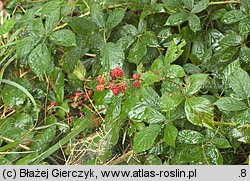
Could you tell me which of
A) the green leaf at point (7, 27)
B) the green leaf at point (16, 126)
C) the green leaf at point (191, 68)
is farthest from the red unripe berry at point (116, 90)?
the green leaf at point (7, 27)

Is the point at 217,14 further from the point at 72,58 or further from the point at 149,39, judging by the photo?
Result: the point at 72,58

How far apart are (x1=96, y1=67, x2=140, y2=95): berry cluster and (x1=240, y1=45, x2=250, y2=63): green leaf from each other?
0.90 ft

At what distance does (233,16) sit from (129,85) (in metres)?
0.32

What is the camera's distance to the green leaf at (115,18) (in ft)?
4.00

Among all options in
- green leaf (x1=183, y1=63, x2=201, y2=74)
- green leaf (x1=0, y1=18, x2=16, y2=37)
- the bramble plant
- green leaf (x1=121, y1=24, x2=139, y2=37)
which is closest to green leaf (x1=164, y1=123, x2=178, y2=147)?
the bramble plant

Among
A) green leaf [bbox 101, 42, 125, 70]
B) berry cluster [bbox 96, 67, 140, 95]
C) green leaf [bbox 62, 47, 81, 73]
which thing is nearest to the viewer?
berry cluster [bbox 96, 67, 140, 95]

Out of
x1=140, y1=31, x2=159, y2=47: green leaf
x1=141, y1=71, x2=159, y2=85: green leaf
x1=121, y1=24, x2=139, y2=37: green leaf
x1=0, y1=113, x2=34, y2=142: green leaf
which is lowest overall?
x1=0, y1=113, x2=34, y2=142: green leaf

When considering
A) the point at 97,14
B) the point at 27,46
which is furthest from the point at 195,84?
the point at 27,46

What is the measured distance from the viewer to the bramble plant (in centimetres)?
103

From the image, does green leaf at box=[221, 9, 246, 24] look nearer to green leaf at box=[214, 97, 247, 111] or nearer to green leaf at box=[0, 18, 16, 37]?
green leaf at box=[214, 97, 247, 111]

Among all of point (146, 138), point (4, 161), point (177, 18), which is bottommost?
point (4, 161)

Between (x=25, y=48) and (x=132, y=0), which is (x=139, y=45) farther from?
(x=25, y=48)

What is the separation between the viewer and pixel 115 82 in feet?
3.68

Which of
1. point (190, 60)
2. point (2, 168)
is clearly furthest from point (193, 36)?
point (2, 168)
